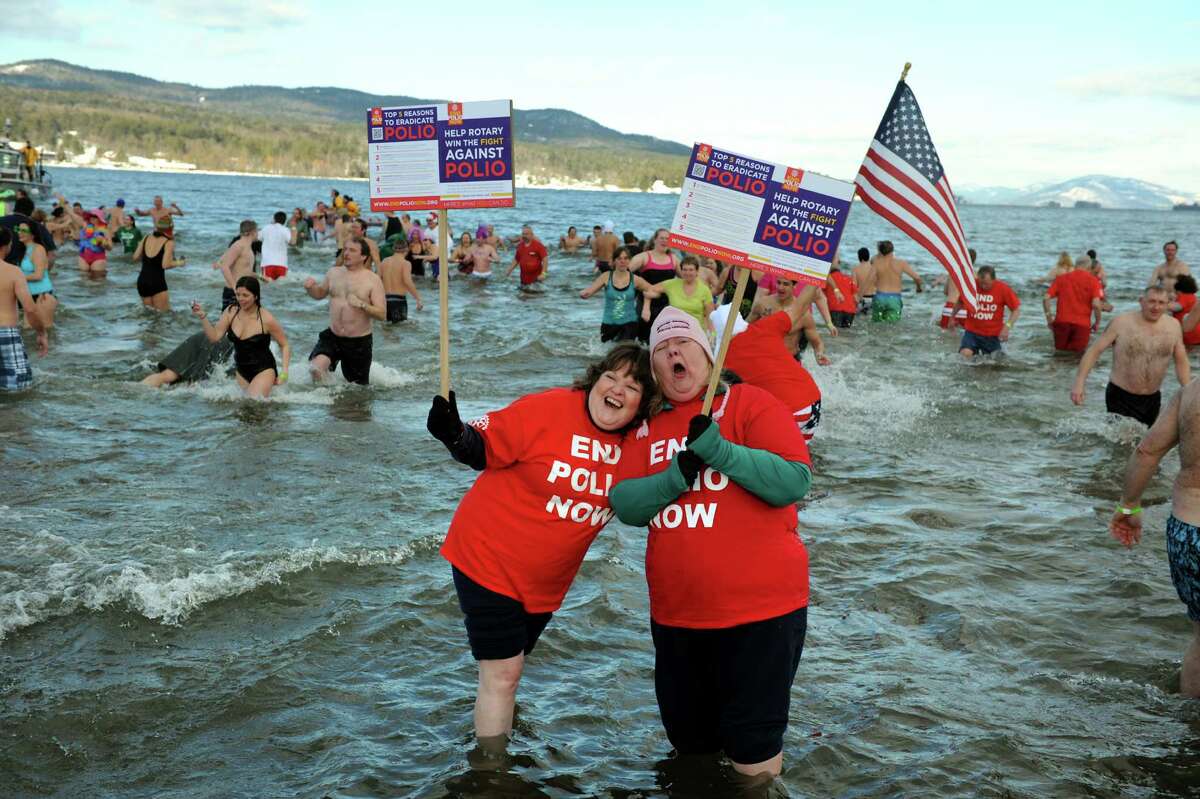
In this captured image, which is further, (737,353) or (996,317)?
(996,317)

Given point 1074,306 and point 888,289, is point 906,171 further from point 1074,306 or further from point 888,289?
point 888,289

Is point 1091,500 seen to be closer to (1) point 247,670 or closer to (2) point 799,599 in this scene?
(2) point 799,599

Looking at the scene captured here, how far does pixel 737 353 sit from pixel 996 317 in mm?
8509

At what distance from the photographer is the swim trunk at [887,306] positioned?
19.3m

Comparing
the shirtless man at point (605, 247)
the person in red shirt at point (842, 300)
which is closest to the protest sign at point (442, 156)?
the person in red shirt at point (842, 300)

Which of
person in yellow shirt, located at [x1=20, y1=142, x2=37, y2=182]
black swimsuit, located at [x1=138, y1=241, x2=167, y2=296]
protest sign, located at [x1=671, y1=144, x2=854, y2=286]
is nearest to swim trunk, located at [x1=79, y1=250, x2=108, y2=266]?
black swimsuit, located at [x1=138, y1=241, x2=167, y2=296]

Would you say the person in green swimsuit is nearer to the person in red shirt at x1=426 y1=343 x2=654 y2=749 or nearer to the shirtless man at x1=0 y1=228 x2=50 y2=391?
the shirtless man at x1=0 y1=228 x2=50 y2=391

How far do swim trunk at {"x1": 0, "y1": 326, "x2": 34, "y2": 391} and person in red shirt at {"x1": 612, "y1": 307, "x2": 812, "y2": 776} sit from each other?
9354 millimetres

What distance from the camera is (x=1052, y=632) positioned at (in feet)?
19.5

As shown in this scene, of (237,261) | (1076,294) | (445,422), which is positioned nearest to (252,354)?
(237,261)

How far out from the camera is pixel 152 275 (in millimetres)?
17297

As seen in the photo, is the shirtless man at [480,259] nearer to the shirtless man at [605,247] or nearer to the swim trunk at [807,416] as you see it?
the shirtless man at [605,247]

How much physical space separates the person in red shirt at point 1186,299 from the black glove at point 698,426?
13.4 m

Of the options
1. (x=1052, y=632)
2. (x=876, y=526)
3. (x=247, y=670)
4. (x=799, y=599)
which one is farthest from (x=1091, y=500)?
(x=247, y=670)
